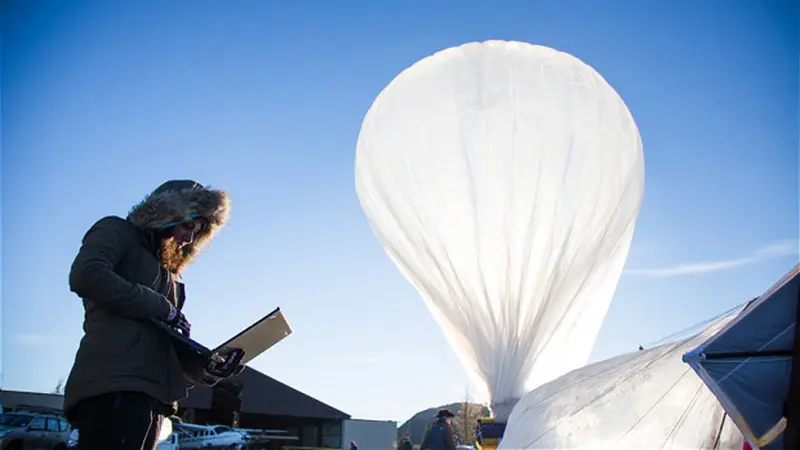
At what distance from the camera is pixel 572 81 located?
27.3ft

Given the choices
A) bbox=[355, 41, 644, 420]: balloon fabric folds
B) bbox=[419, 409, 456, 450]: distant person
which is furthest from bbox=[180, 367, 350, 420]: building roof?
bbox=[355, 41, 644, 420]: balloon fabric folds

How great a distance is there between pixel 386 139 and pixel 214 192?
6290 millimetres

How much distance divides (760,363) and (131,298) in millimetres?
2019

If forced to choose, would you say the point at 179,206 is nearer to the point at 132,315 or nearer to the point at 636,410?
the point at 132,315

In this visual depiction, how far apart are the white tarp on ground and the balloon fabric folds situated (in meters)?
2.55

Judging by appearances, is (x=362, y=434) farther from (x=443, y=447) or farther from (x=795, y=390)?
(x=795, y=390)

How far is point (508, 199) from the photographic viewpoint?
7922 mm

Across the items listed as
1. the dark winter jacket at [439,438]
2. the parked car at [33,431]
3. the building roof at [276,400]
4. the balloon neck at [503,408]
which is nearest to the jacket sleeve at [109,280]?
the balloon neck at [503,408]

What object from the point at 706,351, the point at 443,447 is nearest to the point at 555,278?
the point at 443,447

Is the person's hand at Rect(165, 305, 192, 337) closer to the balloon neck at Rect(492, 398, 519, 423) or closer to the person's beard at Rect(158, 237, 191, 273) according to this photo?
the person's beard at Rect(158, 237, 191, 273)

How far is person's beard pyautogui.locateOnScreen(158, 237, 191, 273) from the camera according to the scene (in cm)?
239

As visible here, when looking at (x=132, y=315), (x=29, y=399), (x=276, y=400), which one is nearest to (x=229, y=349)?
(x=132, y=315)

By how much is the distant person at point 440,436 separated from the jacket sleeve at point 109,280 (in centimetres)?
772

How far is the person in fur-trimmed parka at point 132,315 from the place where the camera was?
201cm
